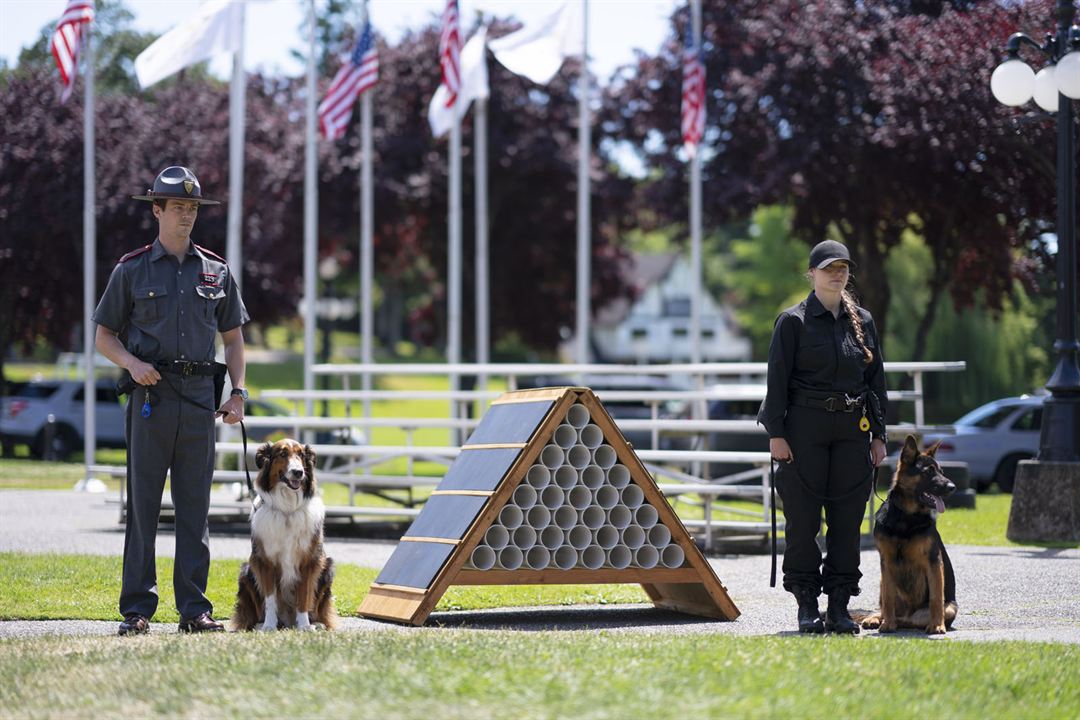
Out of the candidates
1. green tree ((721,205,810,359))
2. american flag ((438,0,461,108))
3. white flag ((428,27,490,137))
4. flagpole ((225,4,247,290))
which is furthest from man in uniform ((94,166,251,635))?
green tree ((721,205,810,359))

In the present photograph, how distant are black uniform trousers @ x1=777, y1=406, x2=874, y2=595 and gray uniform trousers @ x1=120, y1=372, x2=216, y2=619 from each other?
3.25 metres

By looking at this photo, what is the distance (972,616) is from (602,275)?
29.8 m

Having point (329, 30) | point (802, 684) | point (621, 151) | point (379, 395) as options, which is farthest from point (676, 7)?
point (329, 30)

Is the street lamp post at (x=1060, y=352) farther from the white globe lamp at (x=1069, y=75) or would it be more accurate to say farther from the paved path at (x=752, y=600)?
the paved path at (x=752, y=600)

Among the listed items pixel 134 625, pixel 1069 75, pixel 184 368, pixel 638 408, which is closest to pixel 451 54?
pixel 638 408

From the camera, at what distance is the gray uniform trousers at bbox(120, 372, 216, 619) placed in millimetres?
8422


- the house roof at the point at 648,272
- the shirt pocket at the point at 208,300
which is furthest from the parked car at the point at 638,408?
the house roof at the point at 648,272

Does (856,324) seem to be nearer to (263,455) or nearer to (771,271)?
(263,455)

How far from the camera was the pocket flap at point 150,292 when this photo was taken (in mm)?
8377

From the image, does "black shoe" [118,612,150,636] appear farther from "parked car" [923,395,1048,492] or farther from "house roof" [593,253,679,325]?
"house roof" [593,253,679,325]

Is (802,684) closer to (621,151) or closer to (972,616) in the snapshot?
(972,616)

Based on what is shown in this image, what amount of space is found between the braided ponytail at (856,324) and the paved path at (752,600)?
61.6 inches

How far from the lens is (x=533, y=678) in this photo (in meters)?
6.18

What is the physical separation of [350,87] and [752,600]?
15370 millimetres
